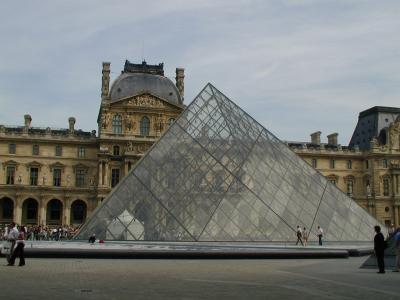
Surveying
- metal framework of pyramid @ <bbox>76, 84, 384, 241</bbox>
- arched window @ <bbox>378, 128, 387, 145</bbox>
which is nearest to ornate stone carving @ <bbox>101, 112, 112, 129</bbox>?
metal framework of pyramid @ <bbox>76, 84, 384, 241</bbox>

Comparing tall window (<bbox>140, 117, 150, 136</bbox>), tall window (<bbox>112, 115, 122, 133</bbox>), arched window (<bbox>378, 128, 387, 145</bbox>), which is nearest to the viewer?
tall window (<bbox>112, 115, 122, 133</bbox>)

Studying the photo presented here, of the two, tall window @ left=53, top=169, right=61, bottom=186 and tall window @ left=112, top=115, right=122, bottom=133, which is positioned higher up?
tall window @ left=112, top=115, right=122, bottom=133

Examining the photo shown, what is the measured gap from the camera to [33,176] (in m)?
49.1

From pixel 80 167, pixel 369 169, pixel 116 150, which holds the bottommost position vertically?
pixel 80 167

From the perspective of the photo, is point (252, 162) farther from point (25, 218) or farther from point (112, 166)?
point (25, 218)

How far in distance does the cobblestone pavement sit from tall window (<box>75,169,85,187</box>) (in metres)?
38.7

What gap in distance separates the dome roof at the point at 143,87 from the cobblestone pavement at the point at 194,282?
131 ft

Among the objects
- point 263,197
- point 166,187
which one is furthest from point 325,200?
point 166,187

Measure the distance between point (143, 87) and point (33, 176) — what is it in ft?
44.1

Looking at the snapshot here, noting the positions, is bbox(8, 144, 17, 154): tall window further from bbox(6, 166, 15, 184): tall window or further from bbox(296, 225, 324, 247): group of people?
bbox(296, 225, 324, 247): group of people

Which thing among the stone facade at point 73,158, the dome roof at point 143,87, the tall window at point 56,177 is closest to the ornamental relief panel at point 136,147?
the stone facade at point 73,158

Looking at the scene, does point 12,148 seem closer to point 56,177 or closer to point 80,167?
point 56,177

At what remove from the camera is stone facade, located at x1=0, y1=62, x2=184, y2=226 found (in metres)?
48.2

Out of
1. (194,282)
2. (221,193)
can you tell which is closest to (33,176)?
(221,193)
